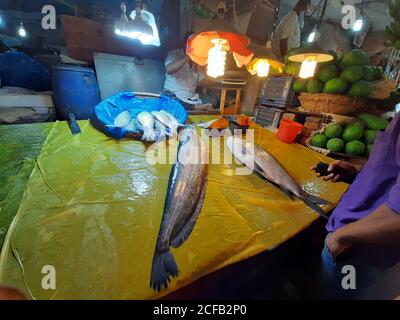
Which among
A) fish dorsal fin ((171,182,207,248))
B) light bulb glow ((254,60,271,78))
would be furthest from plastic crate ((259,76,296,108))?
fish dorsal fin ((171,182,207,248))

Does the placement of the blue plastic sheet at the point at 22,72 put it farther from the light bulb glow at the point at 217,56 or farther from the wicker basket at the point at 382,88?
the wicker basket at the point at 382,88

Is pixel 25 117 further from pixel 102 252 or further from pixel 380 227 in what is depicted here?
pixel 380 227

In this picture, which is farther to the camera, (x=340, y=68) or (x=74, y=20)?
(x=74, y=20)

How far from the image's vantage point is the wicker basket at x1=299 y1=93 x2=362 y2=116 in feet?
8.37

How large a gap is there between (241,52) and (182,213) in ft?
7.15

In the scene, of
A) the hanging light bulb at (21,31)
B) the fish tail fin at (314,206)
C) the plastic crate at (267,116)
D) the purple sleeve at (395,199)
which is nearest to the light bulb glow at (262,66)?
the plastic crate at (267,116)

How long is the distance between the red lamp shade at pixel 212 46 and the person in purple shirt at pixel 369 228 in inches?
68.9

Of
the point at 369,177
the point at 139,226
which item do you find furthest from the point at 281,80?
the point at 139,226

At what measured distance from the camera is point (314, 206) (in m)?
1.53

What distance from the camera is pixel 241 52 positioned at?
2383mm

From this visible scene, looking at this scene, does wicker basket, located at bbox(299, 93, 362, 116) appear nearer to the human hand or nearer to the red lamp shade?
the red lamp shade

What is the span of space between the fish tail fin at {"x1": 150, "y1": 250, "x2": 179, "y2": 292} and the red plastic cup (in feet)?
8.37

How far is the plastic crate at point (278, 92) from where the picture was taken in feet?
10.6

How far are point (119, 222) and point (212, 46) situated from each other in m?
2.40
